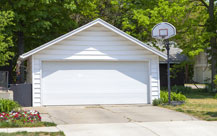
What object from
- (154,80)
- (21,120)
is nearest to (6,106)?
(21,120)

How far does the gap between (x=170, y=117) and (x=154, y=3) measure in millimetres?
14753

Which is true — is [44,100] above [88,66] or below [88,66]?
below

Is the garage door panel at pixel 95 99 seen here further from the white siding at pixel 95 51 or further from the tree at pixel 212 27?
the tree at pixel 212 27

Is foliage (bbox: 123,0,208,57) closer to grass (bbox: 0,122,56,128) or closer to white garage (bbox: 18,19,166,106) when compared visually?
white garage (bbox: 18,19,166,106)

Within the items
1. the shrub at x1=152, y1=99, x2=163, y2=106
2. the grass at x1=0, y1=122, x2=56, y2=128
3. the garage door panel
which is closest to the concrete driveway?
the grass at x1=0, y1=122, x2=56, y2=128

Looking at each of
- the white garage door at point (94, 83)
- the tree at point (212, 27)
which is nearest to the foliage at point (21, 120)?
the white garage door at point (94, 83)

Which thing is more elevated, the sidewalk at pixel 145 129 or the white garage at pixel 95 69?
→ the white garage at pixel 95 69

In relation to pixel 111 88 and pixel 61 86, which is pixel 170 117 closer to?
pixel 111 88

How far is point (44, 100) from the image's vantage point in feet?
51.8

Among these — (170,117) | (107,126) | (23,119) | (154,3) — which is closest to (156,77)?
(170,117)

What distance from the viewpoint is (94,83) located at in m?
16.4

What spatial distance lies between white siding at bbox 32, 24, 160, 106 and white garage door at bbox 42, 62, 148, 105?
0.33 meters

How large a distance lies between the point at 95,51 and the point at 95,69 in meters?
0.92

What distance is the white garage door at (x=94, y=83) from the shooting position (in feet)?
52.4
